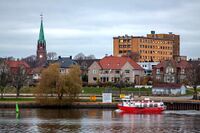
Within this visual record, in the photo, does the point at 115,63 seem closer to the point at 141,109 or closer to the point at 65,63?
the point at 65,63

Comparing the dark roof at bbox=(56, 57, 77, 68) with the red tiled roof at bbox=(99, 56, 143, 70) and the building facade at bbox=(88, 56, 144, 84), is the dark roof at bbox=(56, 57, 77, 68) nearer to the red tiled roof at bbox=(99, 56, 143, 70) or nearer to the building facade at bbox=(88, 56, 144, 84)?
the building facade at bbox=(88, 56, 144, 84)

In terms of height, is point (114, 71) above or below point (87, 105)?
above

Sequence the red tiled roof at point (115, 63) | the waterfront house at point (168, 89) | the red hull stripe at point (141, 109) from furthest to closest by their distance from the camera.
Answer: the red tiled roof at point (115, 63), the waterfront house at point (168, 89), the red hull stripe at point (141, 109)

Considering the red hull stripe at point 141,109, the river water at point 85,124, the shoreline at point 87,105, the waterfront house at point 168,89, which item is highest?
the waterfront house at point 168,89

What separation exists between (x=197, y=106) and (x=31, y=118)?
1520 inches

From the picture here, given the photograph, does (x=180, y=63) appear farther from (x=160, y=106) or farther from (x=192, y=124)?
(x=192, y=124)

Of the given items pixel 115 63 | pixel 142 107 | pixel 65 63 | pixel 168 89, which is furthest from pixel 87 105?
pixel 65 63

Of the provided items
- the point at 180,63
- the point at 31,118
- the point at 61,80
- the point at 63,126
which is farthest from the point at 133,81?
the point at 63,126

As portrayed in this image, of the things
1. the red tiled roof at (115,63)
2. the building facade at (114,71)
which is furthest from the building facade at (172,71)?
the red tiled roof at (115,63)

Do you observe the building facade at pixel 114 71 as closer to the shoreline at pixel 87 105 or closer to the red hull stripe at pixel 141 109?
the shoreline at pixel 87 105

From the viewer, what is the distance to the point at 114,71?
175500 mm

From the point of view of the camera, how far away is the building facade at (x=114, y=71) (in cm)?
17450

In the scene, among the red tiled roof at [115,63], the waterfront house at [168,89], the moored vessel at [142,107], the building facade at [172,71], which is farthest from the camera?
the red tiled roof at [115,63]

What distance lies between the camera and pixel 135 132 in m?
71.4
